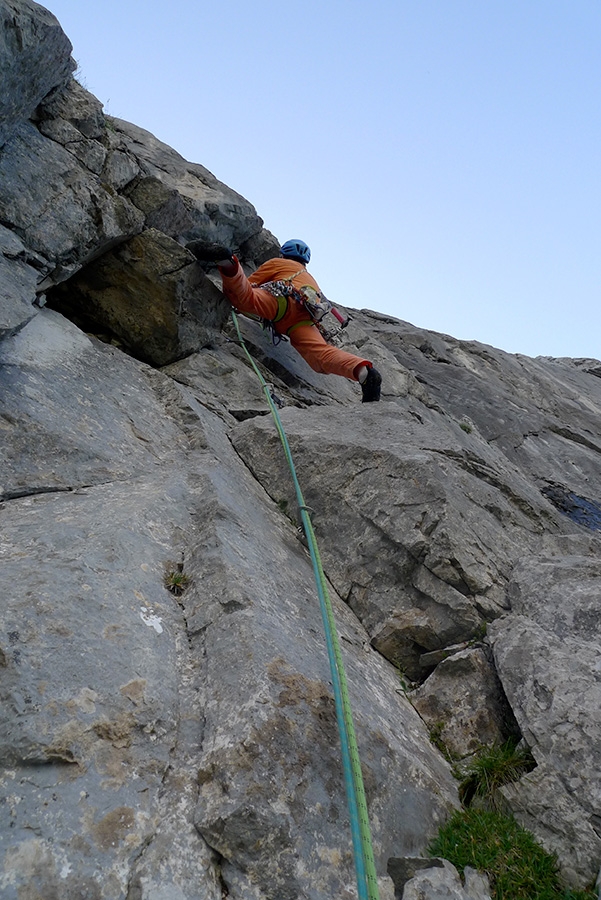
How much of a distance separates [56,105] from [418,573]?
20.3ft

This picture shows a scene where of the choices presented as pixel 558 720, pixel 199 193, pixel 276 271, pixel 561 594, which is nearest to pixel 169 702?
pixel 558 720

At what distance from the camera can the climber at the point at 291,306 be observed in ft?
24.9

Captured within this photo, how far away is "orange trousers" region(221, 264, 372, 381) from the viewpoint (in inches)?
309

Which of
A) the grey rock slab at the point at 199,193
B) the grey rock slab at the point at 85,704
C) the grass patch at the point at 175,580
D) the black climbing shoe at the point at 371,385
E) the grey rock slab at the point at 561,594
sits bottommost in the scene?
the grey rock slab at the point at 85,704

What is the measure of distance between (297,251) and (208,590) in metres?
7.22

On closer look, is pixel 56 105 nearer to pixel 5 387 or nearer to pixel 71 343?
pixel 71 343

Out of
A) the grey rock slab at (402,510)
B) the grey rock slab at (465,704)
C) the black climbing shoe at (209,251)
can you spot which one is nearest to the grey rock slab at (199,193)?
the black climbing shoe at (209,251)

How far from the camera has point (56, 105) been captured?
6672mm

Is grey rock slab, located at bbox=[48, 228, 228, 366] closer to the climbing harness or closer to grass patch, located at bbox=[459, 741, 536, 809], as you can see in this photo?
the climbing harness

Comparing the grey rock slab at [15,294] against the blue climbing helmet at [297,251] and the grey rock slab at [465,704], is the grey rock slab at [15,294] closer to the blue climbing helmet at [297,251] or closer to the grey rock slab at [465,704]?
the grey rock slab at [465,704]

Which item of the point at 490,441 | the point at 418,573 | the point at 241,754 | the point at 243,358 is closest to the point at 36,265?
the point at 243,358

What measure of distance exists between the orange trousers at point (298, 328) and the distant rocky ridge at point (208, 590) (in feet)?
1.07

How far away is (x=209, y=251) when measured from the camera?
7402mm

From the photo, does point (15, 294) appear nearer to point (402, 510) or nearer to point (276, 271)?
point (402, 510)
